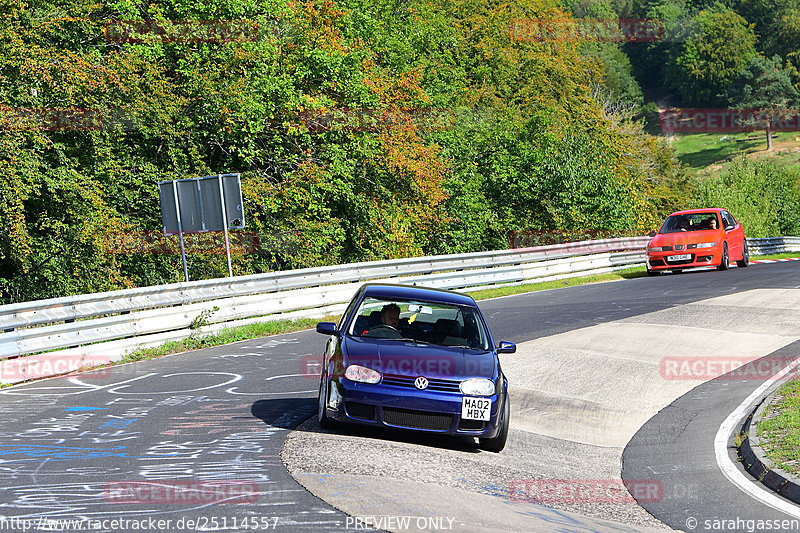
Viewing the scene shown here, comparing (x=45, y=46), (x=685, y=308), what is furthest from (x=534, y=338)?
(x=45, y=46)

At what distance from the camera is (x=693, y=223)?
2605 cm

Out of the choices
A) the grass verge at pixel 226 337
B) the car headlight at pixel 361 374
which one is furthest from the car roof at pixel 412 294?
the grass verge at pixel 226 337

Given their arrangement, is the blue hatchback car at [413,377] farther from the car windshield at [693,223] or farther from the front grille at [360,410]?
the car windshield at [693,223]

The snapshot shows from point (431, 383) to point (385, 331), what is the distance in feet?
3.31

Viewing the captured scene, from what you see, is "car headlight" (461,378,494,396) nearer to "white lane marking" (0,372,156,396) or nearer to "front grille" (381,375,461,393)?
"front grille" (381,375,461,393)

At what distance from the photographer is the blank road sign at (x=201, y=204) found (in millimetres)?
17531

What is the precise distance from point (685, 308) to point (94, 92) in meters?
16.0

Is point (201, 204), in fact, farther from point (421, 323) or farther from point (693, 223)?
point (693, 223)

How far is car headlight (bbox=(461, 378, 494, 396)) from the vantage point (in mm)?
7844

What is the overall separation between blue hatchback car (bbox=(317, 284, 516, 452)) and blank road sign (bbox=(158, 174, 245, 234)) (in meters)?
9.24

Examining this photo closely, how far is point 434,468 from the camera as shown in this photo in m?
7.26

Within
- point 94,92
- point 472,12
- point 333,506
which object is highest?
point 472,12

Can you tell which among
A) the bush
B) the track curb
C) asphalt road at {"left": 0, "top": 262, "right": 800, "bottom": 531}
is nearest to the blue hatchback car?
asphalt road at {"left": 0, "top": 262, "right": 800, "bottom": 531}

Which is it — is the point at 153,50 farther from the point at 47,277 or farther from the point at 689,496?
the point at 689,496
